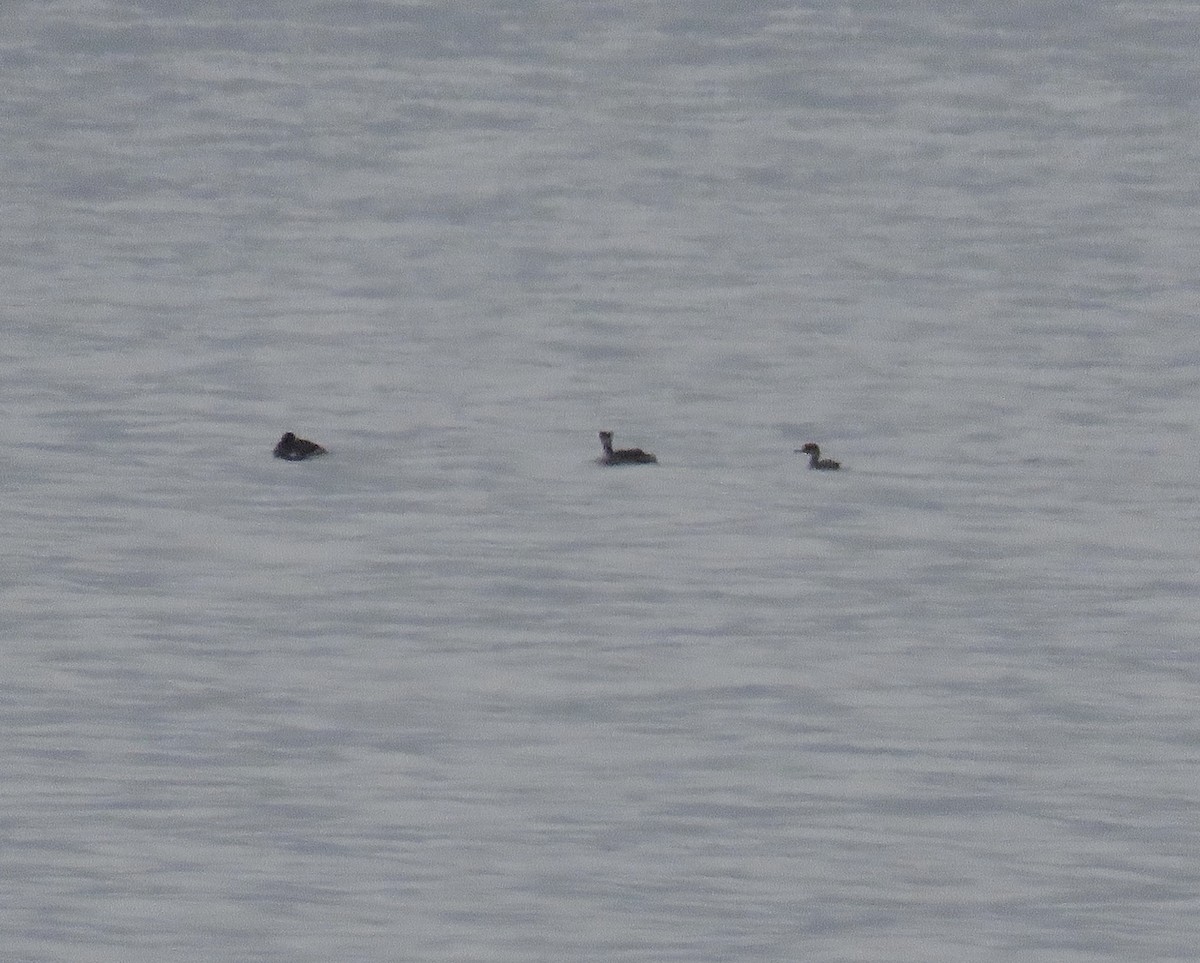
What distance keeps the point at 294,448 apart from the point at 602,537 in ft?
7.71

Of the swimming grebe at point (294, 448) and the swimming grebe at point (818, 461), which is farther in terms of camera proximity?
the swimming grebe at point (294, 448)

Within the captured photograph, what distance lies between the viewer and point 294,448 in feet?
55.1

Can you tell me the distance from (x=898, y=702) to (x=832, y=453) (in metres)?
5.08

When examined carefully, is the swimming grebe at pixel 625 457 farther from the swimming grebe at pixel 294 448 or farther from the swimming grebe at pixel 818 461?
the swimming grebe at pixel 294 448

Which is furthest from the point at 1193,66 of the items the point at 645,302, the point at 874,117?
the point at 645,302

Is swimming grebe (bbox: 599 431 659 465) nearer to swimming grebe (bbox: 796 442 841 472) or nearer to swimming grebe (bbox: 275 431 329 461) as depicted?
swimming grebe (bbox: 796 442 841 472)

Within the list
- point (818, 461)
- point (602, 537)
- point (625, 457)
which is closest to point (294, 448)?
point (625, 457)

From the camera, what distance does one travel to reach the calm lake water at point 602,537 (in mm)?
10289

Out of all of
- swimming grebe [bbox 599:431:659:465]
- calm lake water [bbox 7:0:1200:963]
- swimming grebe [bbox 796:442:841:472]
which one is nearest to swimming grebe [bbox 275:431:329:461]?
calm lake water [bbox 7:0:1200:963]

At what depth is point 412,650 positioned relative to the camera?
13008 mm

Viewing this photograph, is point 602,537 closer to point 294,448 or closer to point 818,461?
point 818,461

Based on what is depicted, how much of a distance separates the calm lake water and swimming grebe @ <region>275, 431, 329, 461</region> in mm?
182

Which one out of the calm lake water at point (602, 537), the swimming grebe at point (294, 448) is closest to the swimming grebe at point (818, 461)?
the calm lake water at point (602, 537)

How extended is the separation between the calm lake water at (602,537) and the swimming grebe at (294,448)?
0.18m
